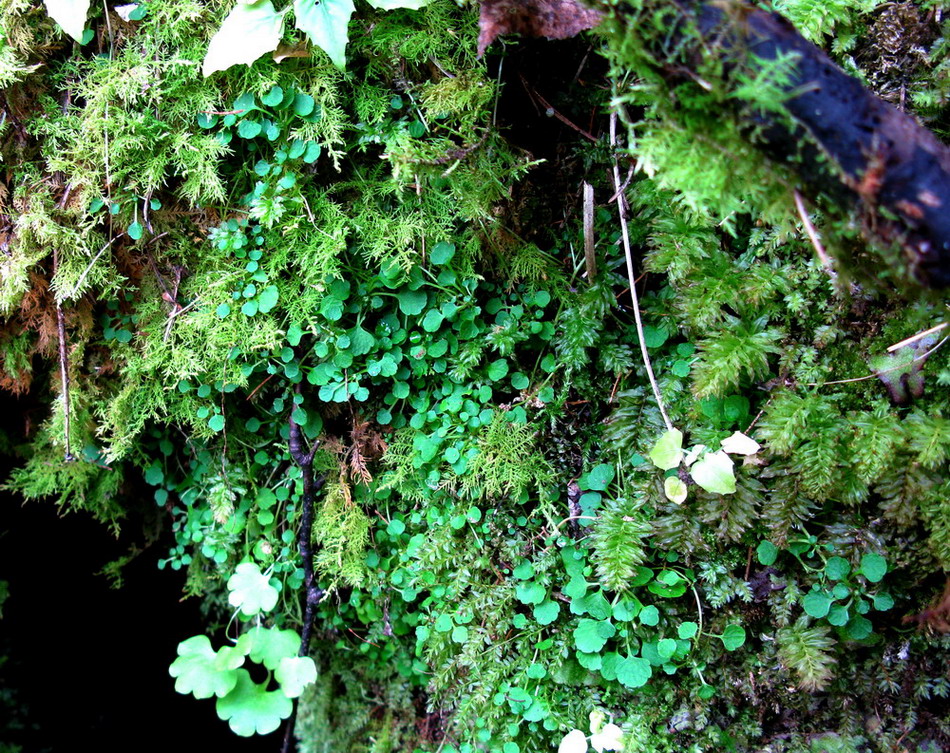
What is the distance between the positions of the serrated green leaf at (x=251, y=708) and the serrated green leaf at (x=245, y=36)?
1773 mm

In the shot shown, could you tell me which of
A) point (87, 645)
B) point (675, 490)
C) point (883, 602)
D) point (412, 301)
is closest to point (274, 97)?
point (412, 301)

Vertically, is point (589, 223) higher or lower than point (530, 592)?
higher

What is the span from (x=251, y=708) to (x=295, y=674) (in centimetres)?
16

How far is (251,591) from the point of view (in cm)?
197

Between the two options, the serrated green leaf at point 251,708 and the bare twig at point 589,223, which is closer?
the bare twig at point 589,223

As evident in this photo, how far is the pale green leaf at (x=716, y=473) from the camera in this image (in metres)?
1.48

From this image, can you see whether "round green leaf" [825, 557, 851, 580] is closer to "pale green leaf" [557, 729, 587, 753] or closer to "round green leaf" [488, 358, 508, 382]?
"pale green leaf" [557, 729, 587, 753]

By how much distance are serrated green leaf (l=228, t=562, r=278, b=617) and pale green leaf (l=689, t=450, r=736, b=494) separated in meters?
1.35

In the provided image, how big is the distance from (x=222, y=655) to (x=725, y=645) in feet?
4.73

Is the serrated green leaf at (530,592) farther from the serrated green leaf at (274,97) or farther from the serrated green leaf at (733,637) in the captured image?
the serrated green leaf at (274,97)

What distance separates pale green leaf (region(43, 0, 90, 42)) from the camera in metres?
1.72

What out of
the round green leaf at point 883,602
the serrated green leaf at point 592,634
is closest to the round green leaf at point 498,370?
the serrated green leaf at point 592,634

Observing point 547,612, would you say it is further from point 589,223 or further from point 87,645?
point 87,645

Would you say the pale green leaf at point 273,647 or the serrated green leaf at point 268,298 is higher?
the serrated green leaf at point 268,298
